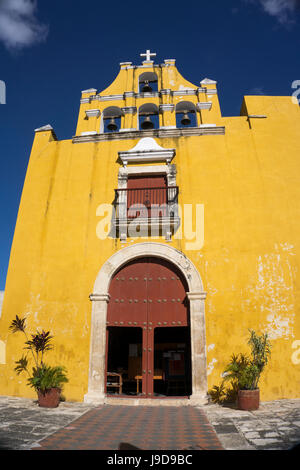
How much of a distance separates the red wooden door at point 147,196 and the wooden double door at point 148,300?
1181 millimetres

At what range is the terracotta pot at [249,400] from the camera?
5.25 metres

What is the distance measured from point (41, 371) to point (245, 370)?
3918 mm

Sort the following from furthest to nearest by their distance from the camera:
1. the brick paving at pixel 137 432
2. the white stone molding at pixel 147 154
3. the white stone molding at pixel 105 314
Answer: the white stone molding at pixel 147 154, the white stone molding at pixel 105 314, the brick paving at pixel 137 432

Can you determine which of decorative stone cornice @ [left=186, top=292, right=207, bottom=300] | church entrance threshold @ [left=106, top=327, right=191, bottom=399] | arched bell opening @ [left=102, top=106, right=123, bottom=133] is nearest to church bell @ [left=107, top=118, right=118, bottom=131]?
arched bell opening @ [left=102, top=106, right=123, bottom=133]

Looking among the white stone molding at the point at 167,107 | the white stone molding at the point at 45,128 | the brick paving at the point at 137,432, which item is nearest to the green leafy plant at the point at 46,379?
the brick paving at the point at 137,432

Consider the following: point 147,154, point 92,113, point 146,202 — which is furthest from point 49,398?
point 92,113

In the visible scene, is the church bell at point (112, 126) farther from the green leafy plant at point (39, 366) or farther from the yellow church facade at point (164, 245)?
the green leafy plant at point (39, 366)

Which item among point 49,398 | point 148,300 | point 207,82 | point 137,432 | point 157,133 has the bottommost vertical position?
point 137,432

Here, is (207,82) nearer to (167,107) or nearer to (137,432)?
(167,107)

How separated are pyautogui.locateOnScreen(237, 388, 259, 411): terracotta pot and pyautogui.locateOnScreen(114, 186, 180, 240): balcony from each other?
354 cm

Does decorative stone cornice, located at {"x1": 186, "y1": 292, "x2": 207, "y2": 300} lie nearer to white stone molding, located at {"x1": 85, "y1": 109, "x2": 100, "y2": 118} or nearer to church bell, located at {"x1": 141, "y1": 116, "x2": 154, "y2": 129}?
church bell, located at {"x1": 141, "y1": 116, "x2": 154, "y2": 129}

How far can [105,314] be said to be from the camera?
6734mm

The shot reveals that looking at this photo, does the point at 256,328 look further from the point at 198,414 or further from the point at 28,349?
the point at 28,349

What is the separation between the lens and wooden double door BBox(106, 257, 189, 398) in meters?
6.70
